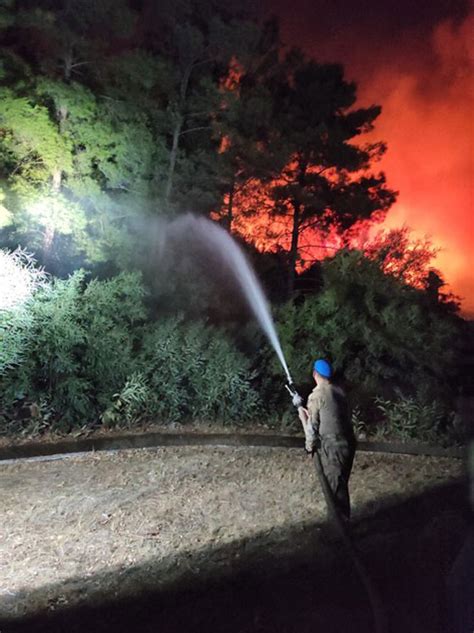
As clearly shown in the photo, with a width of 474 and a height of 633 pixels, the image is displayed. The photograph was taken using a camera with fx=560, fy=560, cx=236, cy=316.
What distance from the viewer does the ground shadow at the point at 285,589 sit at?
14.0 ft

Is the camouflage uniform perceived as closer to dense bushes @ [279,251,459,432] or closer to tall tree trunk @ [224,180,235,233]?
dense bushes @ [279,251,459,432]

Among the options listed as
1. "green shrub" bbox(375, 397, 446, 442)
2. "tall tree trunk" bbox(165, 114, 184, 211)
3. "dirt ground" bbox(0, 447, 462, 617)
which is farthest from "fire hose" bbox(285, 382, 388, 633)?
"tall tree trunk" bbox(165, 114, 184, 211)

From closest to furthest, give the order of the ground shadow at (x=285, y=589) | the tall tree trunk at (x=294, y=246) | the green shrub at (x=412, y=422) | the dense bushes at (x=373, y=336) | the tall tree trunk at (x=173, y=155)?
the ground shadow at (x=285, y=589) < the green shrub at (x=412, y=422) < the dense bushes at (x=373, y=336) < the tall tree trunk at (x=173, y=155) < the tall tree trunk at (x=294, y=246)

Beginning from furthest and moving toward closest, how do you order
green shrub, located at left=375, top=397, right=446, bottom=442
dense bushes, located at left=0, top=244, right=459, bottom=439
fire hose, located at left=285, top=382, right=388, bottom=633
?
1. dense bushes, located at left=0, top=244, right=459, bottom=439
2. green shrub, located at left=375, top=397, right=446, bottom=442
3. fire hose, located at left=285, top=382, right=388, bottom=633

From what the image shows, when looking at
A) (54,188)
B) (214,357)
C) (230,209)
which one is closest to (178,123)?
(230,209)

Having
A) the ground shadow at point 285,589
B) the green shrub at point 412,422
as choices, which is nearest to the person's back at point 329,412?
the ground shadow at point 285,589

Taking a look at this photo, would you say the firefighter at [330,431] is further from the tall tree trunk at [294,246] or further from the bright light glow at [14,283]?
the tall tree trunk at [294,246]

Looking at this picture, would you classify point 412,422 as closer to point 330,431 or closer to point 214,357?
point 214,357

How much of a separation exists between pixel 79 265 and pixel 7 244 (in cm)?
231

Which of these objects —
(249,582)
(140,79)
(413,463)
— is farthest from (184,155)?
(249,582)

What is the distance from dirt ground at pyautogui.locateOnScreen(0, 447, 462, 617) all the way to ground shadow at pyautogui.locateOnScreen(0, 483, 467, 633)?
0.41ft

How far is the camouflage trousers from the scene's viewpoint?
5590 millimetres

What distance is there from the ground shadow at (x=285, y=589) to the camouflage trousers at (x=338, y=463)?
1.56 ft

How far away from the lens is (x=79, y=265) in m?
17.2
